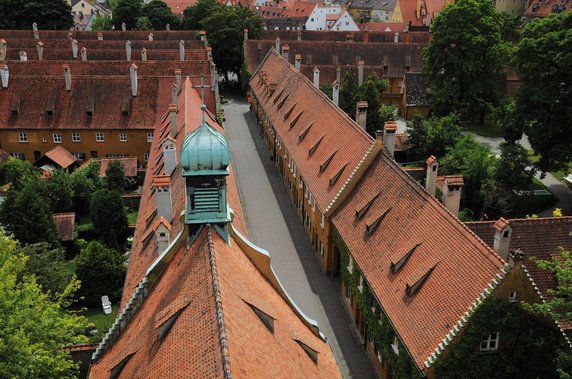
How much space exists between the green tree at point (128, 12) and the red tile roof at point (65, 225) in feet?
248

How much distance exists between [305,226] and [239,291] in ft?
85.7

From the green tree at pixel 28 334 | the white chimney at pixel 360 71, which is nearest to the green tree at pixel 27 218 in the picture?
the green tree at pixel 28 334

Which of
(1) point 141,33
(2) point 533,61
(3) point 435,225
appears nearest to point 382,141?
(3) point 435,225

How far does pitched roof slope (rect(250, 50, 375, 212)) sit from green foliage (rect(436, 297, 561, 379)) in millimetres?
15312

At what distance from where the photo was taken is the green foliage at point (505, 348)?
71.4 ft

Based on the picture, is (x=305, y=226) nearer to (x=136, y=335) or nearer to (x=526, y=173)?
(x=526, y=173)

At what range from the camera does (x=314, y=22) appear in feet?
468

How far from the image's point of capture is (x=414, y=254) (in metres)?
27.0

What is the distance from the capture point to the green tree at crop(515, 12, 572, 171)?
42625 mm

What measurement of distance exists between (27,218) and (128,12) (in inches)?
3209

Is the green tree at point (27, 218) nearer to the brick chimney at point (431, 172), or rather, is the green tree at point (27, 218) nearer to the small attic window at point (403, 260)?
the small attic window at point (403, 260)

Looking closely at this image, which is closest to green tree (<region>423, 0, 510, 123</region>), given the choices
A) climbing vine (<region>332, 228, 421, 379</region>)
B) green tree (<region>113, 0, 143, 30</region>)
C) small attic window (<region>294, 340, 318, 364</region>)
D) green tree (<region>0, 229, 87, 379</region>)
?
climbing vine (<region>332, 228, 421, 379</region>)

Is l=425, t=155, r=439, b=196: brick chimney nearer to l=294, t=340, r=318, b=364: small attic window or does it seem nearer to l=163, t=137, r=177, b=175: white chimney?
l=163, t=137, r=177, b=175: white chimney

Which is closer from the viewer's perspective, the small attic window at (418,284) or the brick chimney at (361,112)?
the small attic window at (418,284)
